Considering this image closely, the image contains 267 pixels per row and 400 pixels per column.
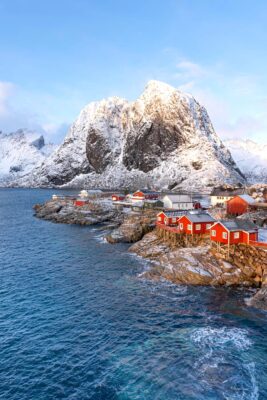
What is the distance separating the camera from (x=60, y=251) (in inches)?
2721

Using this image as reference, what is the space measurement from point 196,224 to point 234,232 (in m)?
9.68

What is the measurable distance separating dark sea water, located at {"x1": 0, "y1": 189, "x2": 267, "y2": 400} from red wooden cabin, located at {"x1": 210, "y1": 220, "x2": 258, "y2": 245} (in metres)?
Result: 10.3

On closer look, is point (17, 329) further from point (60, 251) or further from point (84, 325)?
point (60, 251)

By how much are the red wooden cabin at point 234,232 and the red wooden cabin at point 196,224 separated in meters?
6.91

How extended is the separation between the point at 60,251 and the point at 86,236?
1436cm

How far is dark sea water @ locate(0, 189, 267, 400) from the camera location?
2641 centimetres

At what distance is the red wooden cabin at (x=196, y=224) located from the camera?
62.2 metres

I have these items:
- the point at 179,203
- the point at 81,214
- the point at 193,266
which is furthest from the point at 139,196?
the point at 193,266

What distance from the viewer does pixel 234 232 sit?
53.6 m

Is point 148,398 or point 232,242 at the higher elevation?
point 232,242

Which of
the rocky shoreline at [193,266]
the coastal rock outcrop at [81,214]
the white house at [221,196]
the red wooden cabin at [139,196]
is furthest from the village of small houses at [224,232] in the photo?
the red wooden cabin at [139,196]

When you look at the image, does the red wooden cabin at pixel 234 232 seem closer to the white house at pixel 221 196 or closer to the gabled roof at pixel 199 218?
the gabled roof at pixel 199 218

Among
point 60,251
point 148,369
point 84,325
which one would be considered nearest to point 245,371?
point 148,369

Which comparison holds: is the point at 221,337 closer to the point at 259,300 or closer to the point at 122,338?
the point at 122,338
